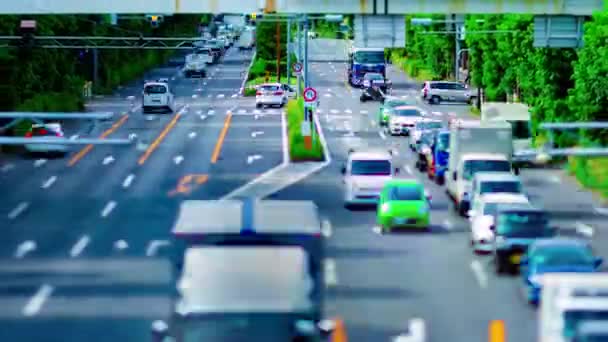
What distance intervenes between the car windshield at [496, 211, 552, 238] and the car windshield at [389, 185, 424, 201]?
5.76m

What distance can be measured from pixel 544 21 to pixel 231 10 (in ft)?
30.4

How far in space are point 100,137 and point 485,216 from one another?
3301cm

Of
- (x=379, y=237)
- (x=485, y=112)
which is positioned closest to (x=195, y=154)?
(x=485, y=112)

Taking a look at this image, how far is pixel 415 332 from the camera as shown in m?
27.3

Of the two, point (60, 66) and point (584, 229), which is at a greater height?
point (60, 66)

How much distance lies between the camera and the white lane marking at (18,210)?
4469 centimetres

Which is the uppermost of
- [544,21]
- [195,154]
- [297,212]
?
[544,21]

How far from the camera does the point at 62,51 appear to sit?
89.6 metres

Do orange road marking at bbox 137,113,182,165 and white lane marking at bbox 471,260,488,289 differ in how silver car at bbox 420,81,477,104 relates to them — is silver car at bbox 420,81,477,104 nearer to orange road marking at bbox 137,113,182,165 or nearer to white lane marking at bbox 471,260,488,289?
orange road marking at bbox 137,113,182,165

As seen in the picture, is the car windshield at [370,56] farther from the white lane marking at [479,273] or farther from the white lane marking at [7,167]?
the white lane marking at [479,273]

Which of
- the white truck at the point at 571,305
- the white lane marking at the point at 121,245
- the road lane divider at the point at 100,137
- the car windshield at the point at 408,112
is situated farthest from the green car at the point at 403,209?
the car windshield at the point at 408,112

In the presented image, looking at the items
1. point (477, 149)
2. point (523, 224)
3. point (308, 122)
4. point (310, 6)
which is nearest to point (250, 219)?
point (523, 224)

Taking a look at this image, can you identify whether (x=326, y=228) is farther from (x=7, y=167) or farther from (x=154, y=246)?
(x=7, y=167)

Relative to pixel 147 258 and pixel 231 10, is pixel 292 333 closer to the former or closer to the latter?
pixel 147 258
